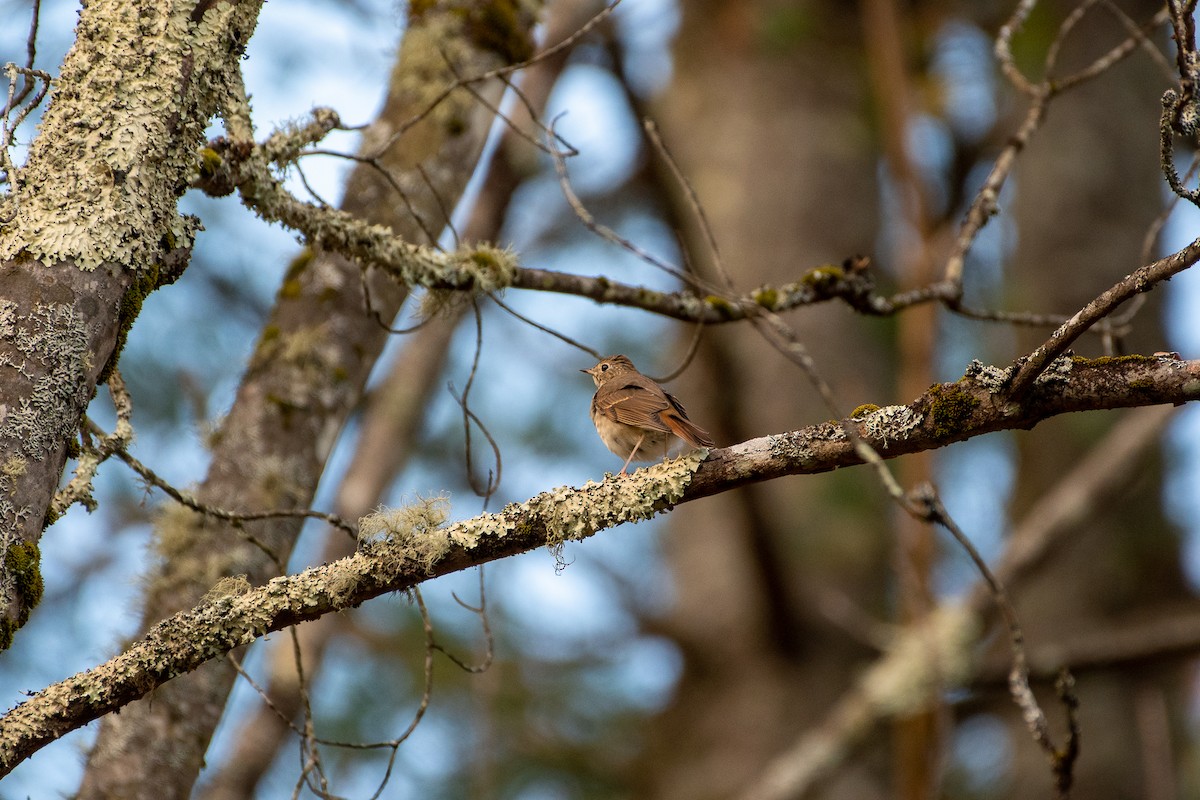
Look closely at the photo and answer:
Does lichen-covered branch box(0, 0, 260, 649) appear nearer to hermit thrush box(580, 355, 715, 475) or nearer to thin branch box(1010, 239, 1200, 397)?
hermit thrush box(580, 355, 715, 475)

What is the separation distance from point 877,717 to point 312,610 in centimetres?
398

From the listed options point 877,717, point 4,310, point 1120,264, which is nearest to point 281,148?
point 4,310

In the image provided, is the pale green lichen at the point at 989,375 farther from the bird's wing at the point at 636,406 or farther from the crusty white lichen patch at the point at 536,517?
the bird's wing at the point at 636,406

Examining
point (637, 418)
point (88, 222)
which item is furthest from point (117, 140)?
point (637, 418)

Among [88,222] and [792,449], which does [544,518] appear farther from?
[88,222]

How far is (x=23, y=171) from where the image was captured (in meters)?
2.32

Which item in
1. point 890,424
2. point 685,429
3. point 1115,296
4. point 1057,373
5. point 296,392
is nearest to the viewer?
point 1115,296

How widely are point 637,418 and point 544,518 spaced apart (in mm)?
1277

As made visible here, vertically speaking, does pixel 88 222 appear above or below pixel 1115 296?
above

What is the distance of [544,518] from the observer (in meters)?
2.40

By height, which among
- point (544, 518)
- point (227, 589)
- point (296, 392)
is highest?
point (296, 392)

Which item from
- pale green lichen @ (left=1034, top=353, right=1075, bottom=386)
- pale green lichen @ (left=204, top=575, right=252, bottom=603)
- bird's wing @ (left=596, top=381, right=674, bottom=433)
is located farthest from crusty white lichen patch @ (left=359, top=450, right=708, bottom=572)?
bird's wing @ (left=596, top=381, right=674, bottom=433)

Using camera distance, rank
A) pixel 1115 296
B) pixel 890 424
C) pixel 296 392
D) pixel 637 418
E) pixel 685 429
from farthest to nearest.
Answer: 1. pixel 296 392
2. pixel 637 418
3. pixel 685 429
4. pixel 890 424
5. pixel 1115 296

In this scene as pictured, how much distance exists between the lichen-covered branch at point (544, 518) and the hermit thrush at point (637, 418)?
0.92 m
